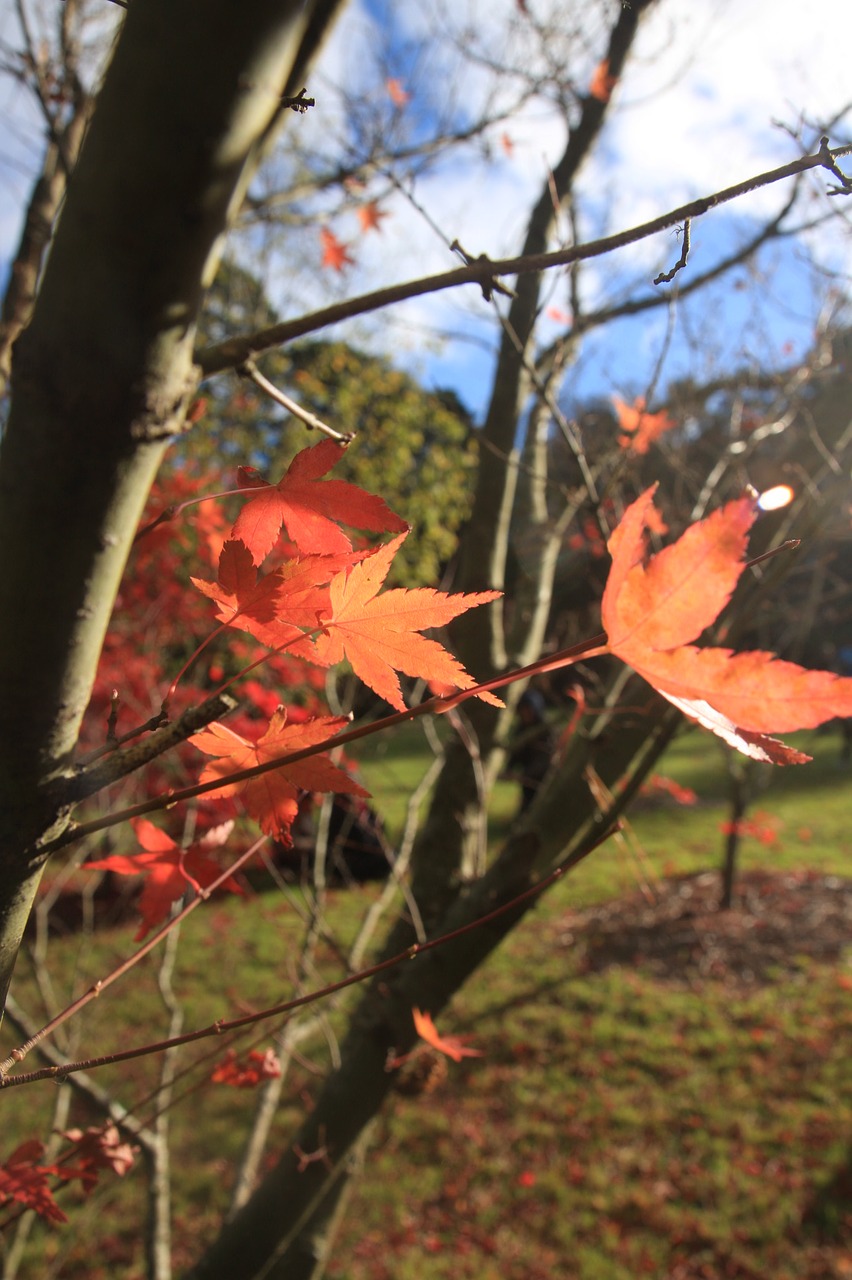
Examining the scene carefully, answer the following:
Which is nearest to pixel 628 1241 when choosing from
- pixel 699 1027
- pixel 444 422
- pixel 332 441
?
pixel 699 1027

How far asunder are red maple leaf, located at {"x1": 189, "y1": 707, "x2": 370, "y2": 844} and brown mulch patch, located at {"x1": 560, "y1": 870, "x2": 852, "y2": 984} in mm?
4957

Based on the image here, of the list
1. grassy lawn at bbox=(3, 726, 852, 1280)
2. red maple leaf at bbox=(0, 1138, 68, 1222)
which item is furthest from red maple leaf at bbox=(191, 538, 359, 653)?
grassy lawn at bbox=(3, 726, 852, 1280)

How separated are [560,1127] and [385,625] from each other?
4358mm

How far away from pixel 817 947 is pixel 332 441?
20.7 feet

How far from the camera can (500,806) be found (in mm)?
9500

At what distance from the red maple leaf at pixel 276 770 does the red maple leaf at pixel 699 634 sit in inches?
A: 9.2

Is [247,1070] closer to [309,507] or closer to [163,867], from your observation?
[163,867]

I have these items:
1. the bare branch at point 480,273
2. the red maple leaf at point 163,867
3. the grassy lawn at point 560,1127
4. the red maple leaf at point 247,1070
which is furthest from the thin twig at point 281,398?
the grassy lawn at point 560,1127

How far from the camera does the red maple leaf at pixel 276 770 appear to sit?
60cm

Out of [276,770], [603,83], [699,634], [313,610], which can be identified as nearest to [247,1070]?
[276,770]

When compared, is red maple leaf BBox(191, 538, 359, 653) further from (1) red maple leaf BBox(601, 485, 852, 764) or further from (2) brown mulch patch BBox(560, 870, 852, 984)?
(2) brown mulch patch BBox(560, 870, 852, 984)

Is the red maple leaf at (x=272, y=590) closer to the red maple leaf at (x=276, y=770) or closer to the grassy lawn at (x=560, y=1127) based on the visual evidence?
the red maple leaf at (x=276, y=770)

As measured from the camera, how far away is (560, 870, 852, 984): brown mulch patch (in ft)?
18.2

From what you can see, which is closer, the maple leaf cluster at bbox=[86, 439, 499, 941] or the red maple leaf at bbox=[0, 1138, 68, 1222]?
the maple leaf cluster at bbox=[86, 439, 499, 941]
